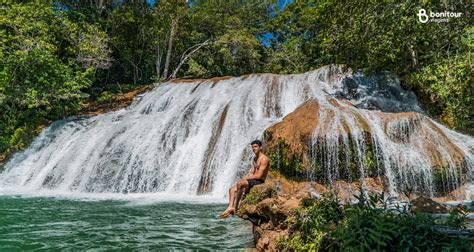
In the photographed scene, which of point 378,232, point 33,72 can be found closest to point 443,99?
point 378,232

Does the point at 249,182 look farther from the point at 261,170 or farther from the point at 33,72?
the point at 33,72

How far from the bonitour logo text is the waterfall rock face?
15.4 ft

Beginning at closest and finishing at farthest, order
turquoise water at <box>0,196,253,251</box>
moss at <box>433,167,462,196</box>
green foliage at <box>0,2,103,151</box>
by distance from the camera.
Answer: turquoise water at <box>0,196,253,251</box>, moss at <box>433,167,462,196</box>, green foliage at <box>0,2,103,151</box>

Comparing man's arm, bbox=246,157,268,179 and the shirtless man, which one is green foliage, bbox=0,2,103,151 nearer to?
the shirtless man

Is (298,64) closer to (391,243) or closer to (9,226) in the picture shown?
(9,226)

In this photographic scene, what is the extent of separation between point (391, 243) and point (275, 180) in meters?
7.15

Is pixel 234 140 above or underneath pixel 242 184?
above

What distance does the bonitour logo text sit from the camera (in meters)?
6.71

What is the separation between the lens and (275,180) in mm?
10766

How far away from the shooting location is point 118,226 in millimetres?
7773

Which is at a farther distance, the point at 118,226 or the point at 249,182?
the point at 118,226

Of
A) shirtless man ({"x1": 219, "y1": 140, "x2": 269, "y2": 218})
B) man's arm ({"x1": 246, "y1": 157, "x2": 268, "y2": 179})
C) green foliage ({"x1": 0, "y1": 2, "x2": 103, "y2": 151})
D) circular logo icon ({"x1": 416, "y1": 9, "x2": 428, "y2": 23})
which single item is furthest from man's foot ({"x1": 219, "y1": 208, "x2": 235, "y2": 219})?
green foliage ({"x1": 0, "y1": 2, "x2": 103, "y2": 151})

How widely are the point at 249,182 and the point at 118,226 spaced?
2.93 metres

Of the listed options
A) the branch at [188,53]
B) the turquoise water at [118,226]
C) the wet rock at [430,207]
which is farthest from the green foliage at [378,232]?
the branch at [188,53]
